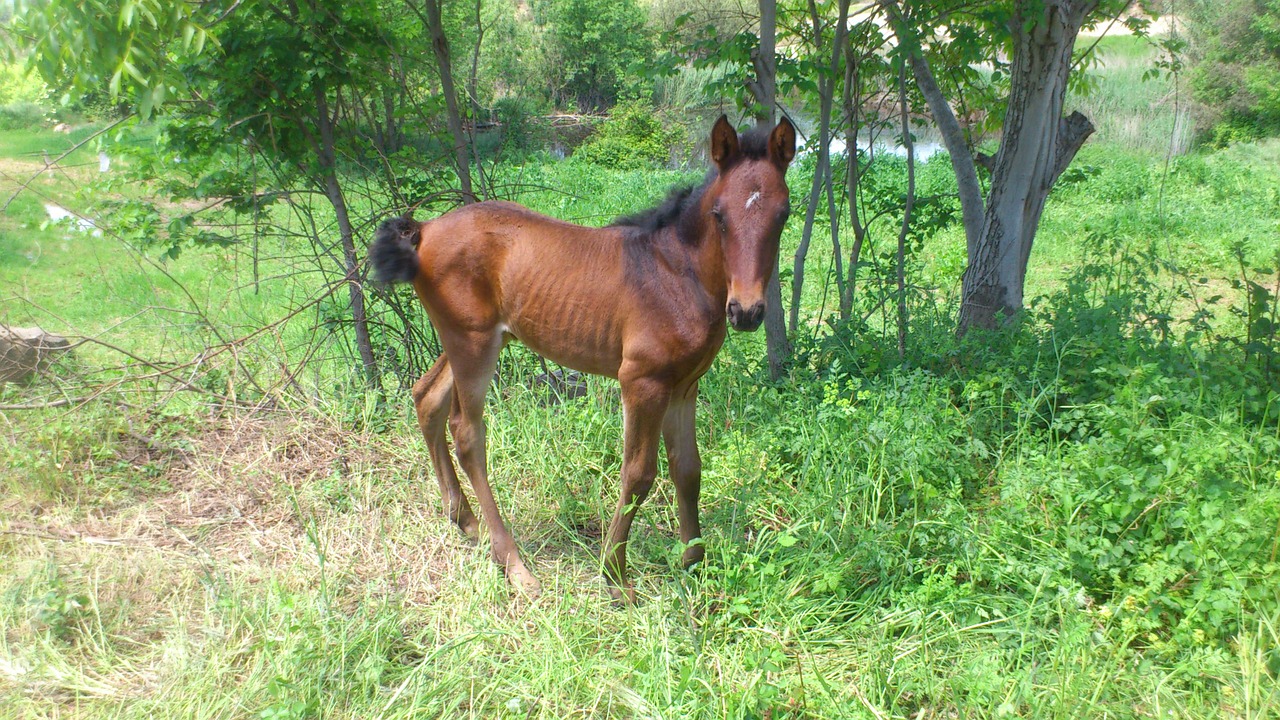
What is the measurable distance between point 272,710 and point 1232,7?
2447 centimetres

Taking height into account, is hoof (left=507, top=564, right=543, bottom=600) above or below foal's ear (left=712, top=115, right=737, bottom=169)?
below

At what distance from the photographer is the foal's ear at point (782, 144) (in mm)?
3074

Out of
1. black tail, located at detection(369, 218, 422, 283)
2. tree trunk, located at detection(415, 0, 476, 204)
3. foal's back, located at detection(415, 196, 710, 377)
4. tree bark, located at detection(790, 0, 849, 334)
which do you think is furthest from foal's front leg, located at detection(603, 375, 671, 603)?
tree trunk, located at detection(415, 0, 476, 204)

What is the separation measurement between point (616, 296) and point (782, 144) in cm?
Answer: 95

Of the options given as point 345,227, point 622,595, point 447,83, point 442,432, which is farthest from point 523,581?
point 447,83

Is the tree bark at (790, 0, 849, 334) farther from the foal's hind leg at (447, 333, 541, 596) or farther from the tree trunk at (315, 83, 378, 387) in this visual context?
the tree trunk at (315, 83, 378, 387)

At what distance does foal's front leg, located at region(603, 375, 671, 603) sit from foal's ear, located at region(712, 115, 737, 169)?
37.2 inches

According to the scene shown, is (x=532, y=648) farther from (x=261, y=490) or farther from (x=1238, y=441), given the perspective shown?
(x=1238, y=441)

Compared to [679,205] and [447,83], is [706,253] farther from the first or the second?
[447,83]

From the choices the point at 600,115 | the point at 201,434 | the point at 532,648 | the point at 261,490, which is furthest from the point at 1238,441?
the point at 600,115

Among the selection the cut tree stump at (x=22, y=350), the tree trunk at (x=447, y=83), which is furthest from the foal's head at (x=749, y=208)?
the cut tree stump at (x=22, y=350)

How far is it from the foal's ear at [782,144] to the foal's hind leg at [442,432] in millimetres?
1970

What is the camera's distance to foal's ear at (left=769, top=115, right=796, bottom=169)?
3.07 metres

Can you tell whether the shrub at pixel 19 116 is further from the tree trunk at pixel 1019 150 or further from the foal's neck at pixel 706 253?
the tree trunk at pixel 1019 150
